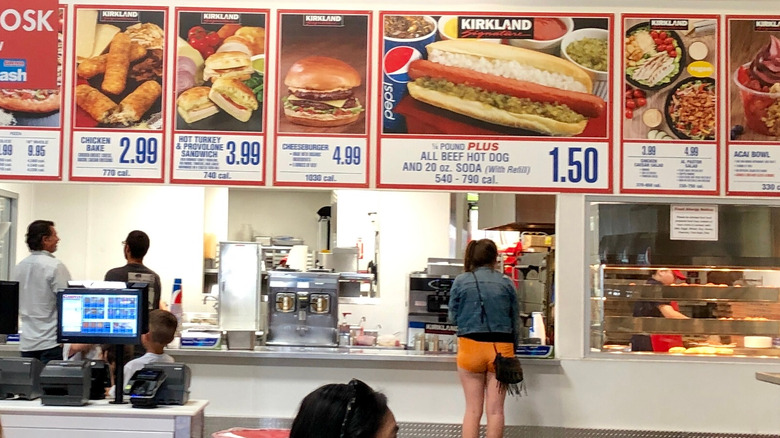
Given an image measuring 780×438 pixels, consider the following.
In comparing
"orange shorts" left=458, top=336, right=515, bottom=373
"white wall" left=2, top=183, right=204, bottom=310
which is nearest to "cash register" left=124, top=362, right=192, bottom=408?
"orange shorts" left=458, top=336, right=515, bottom=373

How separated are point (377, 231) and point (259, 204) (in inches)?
115

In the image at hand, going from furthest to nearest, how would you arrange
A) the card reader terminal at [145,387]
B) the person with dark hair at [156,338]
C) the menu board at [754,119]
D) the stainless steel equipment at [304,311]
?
the stainless steel equipment at [304,311] → the menu board at [754,119] → the person with dark hair at [156,338] → the card reader terminal at [145,387]

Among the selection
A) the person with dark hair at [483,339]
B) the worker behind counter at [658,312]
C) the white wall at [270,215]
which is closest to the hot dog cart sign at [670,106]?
the worker behind counter at [658,312]

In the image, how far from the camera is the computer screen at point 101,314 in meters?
4.09

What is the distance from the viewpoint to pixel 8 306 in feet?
15.2

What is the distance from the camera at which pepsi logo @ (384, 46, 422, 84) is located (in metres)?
6.17

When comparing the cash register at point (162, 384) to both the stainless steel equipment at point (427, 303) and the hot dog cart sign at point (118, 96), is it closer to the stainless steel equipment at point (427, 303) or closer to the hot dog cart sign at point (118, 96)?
the hot dog cart sign at point (118, 96)

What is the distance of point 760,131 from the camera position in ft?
20.0

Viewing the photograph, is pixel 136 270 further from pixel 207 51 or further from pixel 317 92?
pixel 317 92

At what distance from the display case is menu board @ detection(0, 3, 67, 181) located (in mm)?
3974

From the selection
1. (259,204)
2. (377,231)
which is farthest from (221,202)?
(377,231)

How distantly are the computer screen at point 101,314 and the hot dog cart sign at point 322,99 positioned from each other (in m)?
2.16

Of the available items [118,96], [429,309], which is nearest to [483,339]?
[429,309]

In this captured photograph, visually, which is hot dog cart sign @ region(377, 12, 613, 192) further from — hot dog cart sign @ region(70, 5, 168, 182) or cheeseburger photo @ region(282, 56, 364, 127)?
hot dog cart sign @ region(70, 5, 168, 182)
